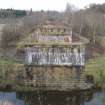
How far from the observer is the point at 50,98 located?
66.9ft

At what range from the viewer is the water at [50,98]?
741 inches

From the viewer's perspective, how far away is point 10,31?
38188 mm

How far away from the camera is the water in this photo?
1882 cm

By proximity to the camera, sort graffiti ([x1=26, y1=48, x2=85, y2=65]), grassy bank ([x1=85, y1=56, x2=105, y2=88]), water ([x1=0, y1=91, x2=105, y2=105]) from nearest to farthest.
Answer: water ([x1=0, y1=91, x2=105, y2=105]) → grassy bank ([x1=85, y1=56, x2=105, y2=88]) → graffiti ([x1=26, y1=48, x2=85, y2=65])

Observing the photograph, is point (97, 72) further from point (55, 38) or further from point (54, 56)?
point (55, 38)

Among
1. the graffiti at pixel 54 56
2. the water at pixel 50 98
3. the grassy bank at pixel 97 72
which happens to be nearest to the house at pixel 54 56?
the graffiti at pixel 54 56

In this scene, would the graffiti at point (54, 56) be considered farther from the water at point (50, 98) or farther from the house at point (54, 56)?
the water at point (50, 98)

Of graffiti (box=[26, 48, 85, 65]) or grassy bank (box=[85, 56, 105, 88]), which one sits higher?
graffiti (box=[26, 48, 85, 65])

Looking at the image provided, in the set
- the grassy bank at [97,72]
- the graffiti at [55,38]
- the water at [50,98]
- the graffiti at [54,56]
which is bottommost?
the water at [50,98]

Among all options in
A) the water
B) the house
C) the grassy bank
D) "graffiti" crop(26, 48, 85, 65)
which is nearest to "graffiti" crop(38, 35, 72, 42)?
the house

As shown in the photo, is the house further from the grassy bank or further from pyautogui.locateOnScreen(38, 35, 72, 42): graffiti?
the grassy bank

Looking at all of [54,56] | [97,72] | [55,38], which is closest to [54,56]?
[54,56]

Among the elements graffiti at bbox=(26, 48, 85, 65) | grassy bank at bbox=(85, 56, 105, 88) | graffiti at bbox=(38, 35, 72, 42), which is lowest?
grassy bank at bbox=(85, 56, 105, 88)

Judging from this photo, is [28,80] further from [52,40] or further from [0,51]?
[0,51]
